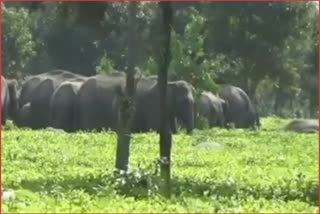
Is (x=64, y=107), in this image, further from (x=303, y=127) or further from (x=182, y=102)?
(x=303, y=127)

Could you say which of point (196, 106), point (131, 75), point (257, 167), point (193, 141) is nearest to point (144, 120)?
point (196, 106)

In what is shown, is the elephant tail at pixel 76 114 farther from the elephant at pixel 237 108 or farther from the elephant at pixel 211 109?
the elephant at pixel 237 108

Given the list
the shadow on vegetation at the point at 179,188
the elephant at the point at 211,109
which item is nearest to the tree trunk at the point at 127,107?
the shadow on vegetation at the point at 179,188

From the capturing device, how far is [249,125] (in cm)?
3794

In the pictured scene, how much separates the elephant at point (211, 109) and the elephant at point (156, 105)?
15.8 ft

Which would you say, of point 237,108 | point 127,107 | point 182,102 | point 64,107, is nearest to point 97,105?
point 64,107

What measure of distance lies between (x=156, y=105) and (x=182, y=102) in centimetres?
106

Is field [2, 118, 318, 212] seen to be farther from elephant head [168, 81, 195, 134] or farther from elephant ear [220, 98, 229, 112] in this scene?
elephant ear [220, 98, 229, 112]

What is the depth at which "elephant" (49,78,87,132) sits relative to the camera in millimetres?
30691

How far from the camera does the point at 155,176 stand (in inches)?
467

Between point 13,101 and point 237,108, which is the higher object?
point 237,108

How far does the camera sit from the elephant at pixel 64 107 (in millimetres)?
30691

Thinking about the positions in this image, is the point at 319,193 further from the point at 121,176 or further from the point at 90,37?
the point at 90,37

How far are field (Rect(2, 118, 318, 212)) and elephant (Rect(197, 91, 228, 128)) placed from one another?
11203mm
